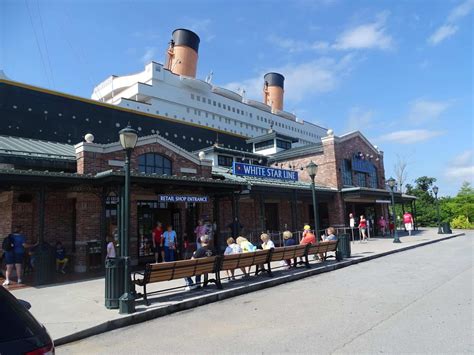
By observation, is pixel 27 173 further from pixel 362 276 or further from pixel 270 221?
pixel 270 221

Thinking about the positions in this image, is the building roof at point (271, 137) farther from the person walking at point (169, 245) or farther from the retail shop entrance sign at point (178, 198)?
the person walking at point (169, 245)

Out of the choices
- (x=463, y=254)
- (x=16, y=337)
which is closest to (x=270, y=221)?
(x=463, y=254)

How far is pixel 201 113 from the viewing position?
43000mm

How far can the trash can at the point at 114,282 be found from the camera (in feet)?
23.1

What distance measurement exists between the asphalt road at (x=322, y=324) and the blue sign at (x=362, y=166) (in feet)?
57.5

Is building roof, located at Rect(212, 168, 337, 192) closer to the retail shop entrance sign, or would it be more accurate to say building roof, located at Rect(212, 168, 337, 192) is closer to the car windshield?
the retail shop entrance sign

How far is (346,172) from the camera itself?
25266 millimetres

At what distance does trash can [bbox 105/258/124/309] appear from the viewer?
7.05m

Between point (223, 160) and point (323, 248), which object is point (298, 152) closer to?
point (223, 160)

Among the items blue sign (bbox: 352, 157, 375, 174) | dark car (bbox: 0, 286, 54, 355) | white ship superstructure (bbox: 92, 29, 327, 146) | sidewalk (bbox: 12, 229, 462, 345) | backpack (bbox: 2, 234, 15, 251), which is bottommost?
sidewalk (bbox: 12, 229, 462, 345)

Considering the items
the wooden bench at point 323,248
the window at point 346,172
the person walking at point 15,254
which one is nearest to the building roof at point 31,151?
the person walking at point 15,254

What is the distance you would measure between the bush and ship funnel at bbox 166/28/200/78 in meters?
32.7

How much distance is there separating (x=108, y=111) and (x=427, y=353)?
24.0 meters

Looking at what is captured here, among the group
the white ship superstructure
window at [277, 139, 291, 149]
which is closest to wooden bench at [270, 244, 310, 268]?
window at [277, 139, 291, 149]
